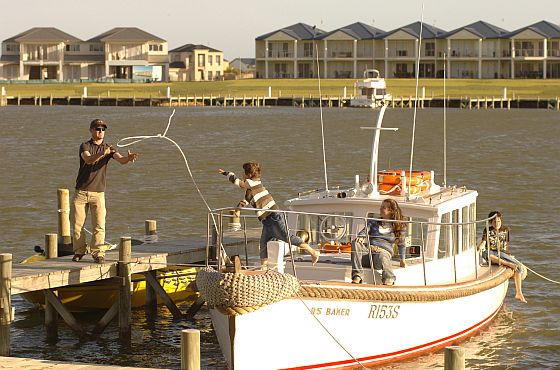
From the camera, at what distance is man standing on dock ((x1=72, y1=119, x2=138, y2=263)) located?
1870 cm

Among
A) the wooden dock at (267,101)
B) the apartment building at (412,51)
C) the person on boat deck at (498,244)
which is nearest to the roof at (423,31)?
the apartment building at (412,51)

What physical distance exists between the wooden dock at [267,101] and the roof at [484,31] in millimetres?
21690

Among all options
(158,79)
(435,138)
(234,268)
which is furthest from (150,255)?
(158,79)

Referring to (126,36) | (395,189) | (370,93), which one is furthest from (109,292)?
(126,36)

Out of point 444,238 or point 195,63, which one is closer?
point 444,238

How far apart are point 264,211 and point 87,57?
16834 cm

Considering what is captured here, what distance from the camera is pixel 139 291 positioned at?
21922 millimetres

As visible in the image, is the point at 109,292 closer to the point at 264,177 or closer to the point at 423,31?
the point at 264,177

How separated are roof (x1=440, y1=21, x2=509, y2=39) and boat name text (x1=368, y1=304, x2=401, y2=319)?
14431 cm

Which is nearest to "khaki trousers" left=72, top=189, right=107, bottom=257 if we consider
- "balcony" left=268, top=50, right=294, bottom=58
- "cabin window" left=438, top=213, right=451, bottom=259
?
"cabin window" left=438, top=213, right=451, bottom=259

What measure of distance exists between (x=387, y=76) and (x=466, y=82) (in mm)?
14656

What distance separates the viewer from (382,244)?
1802cm

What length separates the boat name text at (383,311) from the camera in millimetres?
17297

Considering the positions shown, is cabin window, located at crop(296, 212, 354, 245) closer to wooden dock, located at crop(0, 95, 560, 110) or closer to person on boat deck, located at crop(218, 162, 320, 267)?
person on boat deck, located at crop(218, 162, 320, 267)
